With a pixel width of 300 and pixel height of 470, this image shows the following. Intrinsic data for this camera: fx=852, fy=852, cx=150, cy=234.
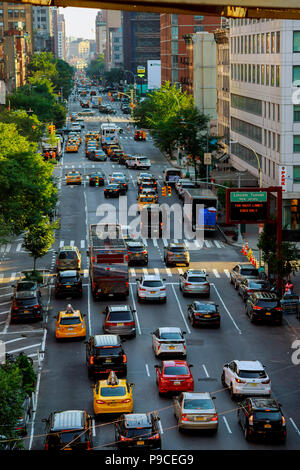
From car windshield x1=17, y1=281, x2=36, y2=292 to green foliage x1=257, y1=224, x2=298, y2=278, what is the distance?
1509 cm

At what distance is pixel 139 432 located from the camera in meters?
26.9

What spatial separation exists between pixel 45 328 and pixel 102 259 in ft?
21.3

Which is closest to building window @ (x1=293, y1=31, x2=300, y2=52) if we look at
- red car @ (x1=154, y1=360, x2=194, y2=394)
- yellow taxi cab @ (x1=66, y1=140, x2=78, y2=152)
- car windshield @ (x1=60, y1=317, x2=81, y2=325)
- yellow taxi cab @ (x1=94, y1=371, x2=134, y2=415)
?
car windshield @ (x1=60, y1=317, x2=81, y2=325)

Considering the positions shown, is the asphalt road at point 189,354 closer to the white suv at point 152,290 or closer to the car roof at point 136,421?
the white suv at point 152,290

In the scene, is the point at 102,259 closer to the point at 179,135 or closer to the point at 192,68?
the point at 179,135

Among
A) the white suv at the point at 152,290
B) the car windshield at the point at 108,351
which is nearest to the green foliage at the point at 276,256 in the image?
the white suv at the point at 152,290

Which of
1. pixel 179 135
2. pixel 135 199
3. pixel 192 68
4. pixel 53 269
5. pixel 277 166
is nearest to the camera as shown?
pixel 53 269

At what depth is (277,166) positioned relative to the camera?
80.9 meters

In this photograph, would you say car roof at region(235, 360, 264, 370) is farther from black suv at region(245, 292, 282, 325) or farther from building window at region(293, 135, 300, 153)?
building window at region(293, 135, 300, 153)

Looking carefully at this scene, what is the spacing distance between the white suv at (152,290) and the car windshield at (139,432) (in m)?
25.4

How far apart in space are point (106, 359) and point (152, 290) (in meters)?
15.6

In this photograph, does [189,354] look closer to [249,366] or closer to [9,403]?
[249,366]

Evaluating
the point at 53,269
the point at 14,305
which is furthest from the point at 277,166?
the point at 14,305

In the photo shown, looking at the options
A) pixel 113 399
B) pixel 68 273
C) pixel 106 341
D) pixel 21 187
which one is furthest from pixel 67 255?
pixel 113 399
